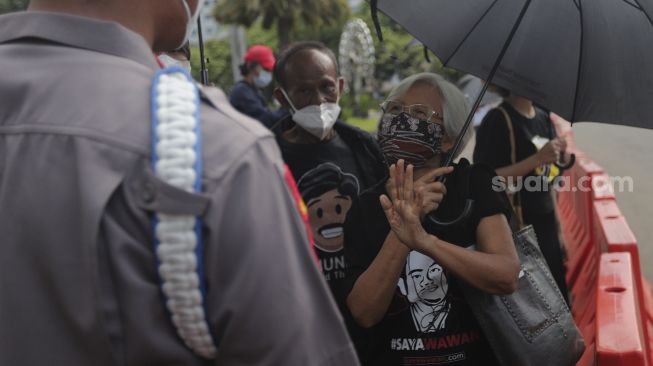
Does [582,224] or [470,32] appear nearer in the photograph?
[470,32]

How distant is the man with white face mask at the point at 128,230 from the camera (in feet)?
3.54

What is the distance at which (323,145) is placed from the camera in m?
3.35

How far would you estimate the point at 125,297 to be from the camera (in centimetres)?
110

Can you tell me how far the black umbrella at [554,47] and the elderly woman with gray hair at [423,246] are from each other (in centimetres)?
46

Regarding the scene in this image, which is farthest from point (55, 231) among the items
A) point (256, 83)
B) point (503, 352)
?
point (256, 83)

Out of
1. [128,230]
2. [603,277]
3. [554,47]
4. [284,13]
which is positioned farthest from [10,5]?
[284,13]

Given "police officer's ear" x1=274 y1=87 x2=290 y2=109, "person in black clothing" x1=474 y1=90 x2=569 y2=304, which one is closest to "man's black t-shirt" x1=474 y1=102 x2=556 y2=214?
"person in black clothing" x1=474 y1=90 x2=569 y2=304

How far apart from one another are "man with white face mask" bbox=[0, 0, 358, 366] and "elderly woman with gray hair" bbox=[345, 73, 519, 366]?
1.07m

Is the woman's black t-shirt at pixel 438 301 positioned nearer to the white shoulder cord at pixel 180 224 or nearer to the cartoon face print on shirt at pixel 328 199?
the cartoon face print on shirt at pixel 328 199

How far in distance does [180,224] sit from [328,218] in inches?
81.0

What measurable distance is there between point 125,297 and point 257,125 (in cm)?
33

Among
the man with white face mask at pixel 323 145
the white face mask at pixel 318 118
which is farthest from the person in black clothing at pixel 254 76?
the white face mask at pixel 318 118

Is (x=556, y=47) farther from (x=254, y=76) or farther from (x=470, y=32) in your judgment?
(x=254, y=76)

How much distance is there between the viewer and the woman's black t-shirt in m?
2.36
